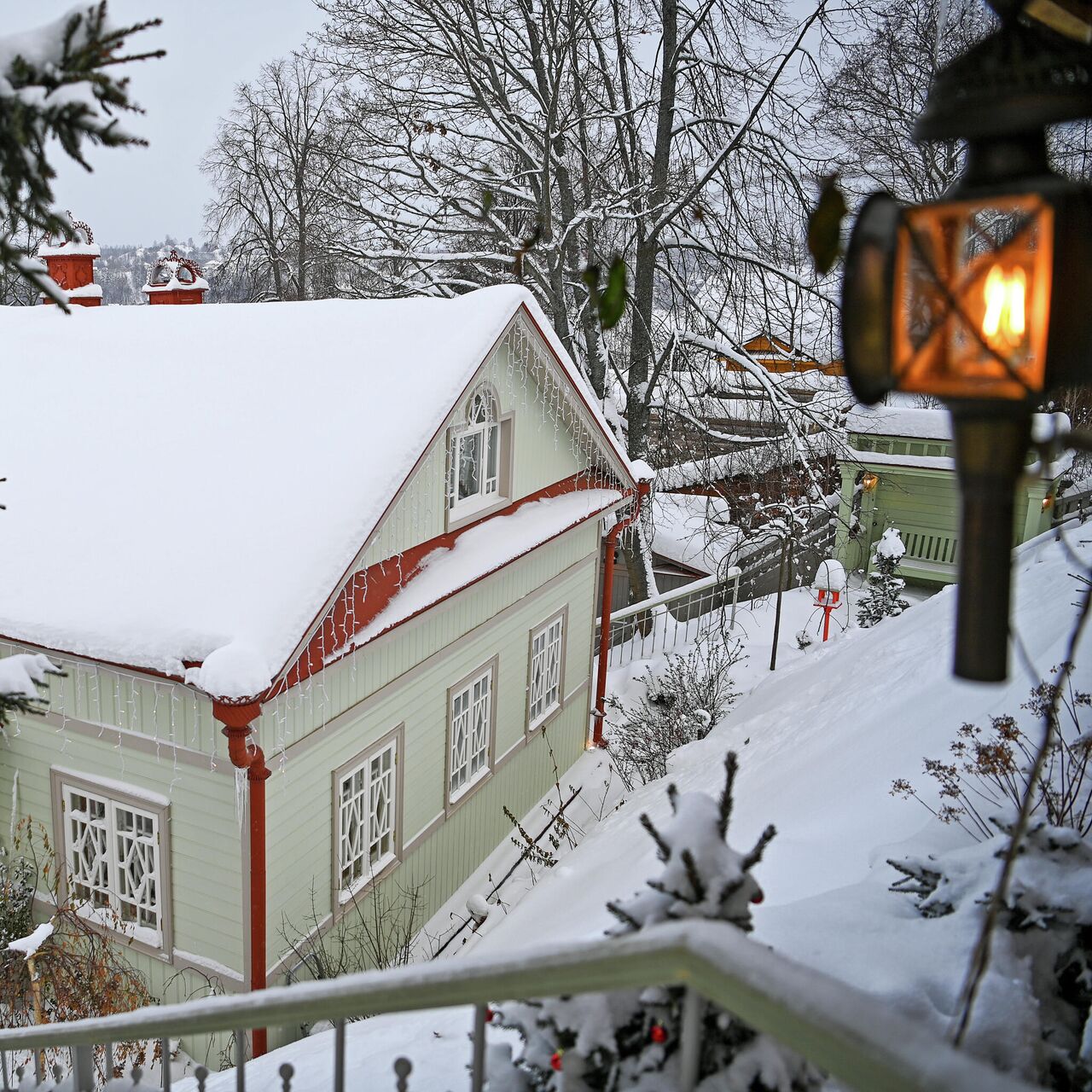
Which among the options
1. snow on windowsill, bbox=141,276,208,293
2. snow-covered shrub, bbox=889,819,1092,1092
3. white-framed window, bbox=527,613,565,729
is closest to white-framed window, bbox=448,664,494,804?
white-framed window, bbox=527,613,565,729

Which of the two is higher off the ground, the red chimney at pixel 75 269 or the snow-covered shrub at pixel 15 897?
the red chimney at pixel 75 269

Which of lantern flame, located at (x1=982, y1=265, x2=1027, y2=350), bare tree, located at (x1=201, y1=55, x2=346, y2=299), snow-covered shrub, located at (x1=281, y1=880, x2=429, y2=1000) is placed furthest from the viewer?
bare tree, located at (x1=201, y1=55, x2=346, y2=299)

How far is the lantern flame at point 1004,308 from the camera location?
1.19 meters

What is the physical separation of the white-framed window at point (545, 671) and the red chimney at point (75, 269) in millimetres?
7168

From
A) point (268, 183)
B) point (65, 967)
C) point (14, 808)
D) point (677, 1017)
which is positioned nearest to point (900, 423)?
point (14, 808)

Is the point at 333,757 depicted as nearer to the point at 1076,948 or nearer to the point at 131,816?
the point at 131,816

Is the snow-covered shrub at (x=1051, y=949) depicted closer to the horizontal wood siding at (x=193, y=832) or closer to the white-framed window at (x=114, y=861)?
the horizontal wood siding at (x=193, y=832)

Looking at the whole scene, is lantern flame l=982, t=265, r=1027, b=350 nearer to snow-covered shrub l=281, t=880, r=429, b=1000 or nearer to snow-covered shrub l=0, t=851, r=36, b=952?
snow-covered shrub l=281, t=880, r=429, b=1000

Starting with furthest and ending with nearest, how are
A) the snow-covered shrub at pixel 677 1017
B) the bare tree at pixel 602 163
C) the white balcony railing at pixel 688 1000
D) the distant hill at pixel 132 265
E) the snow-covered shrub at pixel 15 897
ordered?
the distant hill at pixel 132 265, the bare tree at pixel 602 163, the snow-covered shrub at pixel 15 897, the snow-covered shrub at pixel 677 1017, the white balcony railing at pixel 688 1000

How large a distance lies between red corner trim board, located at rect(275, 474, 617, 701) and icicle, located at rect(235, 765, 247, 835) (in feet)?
2.19

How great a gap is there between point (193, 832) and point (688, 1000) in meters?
5.40

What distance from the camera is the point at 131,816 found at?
6.59 meters

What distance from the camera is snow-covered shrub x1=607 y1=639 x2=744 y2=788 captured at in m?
10.0

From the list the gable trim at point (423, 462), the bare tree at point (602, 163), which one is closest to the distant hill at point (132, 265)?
the bare tree at point (602, 163)
